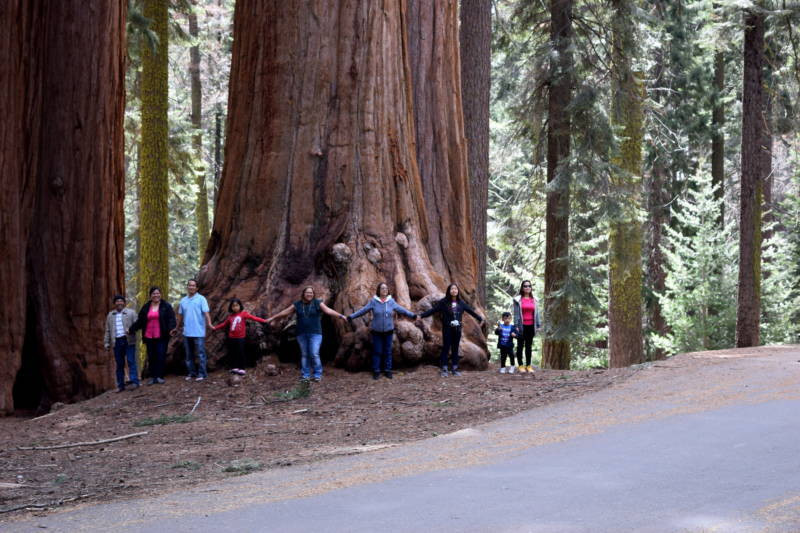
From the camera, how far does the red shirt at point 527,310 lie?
13370 mm

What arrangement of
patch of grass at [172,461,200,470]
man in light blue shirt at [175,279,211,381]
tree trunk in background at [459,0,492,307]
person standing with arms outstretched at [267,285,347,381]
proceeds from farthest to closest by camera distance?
1. tree trunk in background at [459,0,492,307]
2. man in light blue shirt at [175,279,211,381]
3. person standing with arms outstretched at [267,285,347,381]
4. patch of grass at [172,461,200,470]

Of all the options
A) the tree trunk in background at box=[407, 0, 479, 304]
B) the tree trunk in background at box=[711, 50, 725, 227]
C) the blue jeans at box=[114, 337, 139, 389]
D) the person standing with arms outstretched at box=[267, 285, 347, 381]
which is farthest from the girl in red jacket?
the tree trunk in background at box=[711, 50, 725, 227]

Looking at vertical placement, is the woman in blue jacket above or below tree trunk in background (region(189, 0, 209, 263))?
below

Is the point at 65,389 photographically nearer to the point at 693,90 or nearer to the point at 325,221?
the point at 325,221

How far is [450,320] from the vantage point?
501 inches

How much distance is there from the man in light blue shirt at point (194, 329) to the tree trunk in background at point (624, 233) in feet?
39.2

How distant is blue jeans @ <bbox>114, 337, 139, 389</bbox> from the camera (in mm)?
13023

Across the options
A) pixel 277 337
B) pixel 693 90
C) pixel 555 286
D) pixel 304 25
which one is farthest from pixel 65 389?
pixel 693 90

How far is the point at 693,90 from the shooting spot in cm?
3550

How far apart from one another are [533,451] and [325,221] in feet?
20.3

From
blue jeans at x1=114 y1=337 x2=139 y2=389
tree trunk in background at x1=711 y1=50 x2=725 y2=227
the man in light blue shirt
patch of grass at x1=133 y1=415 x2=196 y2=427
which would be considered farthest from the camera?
tree trunk in background at x1=711 y1=50 x2=725 y2=227

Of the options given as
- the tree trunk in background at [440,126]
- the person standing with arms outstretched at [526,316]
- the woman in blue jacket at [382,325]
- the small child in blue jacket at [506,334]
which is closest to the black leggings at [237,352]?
the woman in blue jacket at [382,325]

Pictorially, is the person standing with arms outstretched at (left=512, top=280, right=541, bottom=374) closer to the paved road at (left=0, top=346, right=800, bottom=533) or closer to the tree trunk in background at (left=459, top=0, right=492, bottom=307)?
the paved road at (left=0, top=346, right=800, bottom=533)

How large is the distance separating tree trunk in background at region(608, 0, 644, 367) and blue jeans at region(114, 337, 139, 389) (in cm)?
1225
